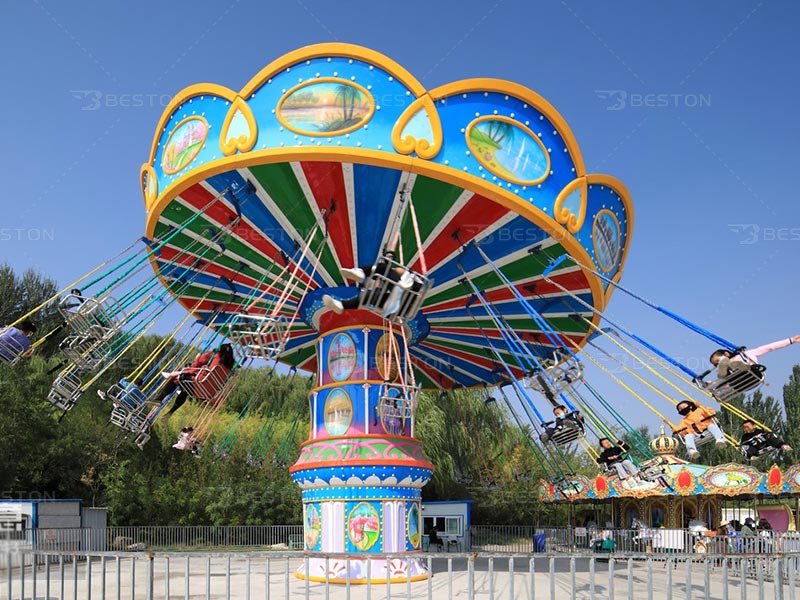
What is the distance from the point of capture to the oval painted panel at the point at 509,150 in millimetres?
10352

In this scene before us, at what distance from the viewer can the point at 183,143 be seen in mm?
11305

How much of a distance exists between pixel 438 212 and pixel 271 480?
19.7 metres

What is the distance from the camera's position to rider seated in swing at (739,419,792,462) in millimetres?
10891

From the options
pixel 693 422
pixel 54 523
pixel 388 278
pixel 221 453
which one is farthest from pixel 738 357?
pixel 221 453

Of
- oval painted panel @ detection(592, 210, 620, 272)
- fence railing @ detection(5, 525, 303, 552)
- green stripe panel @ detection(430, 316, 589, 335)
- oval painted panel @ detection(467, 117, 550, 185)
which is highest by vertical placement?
oval painted panel @ detection(467, 117, 550, 185)

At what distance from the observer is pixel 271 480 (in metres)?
28.4

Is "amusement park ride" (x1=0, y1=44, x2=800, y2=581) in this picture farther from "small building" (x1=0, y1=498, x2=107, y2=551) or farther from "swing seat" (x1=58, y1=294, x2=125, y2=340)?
"small building" (x1=0, y1=498, x2=107, y2=551)

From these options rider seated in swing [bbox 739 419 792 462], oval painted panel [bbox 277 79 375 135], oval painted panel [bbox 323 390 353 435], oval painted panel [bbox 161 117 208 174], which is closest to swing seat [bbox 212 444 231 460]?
oval painted panel [bbox 323 390 353 435]

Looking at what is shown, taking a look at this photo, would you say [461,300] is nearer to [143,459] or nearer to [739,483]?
[739,483]

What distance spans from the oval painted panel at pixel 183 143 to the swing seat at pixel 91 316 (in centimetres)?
226

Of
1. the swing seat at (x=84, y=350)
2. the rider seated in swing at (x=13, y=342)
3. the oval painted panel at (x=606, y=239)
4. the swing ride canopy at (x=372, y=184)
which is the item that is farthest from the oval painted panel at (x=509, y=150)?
the rider seated in swing at (x=13, y=342)

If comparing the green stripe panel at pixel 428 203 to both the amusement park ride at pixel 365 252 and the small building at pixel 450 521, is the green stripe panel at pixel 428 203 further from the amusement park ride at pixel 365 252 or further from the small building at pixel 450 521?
the small building at pixel 450 521

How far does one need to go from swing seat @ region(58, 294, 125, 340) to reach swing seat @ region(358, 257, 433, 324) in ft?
14.9

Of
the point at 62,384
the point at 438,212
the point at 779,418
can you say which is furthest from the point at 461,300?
the point at 779,418
